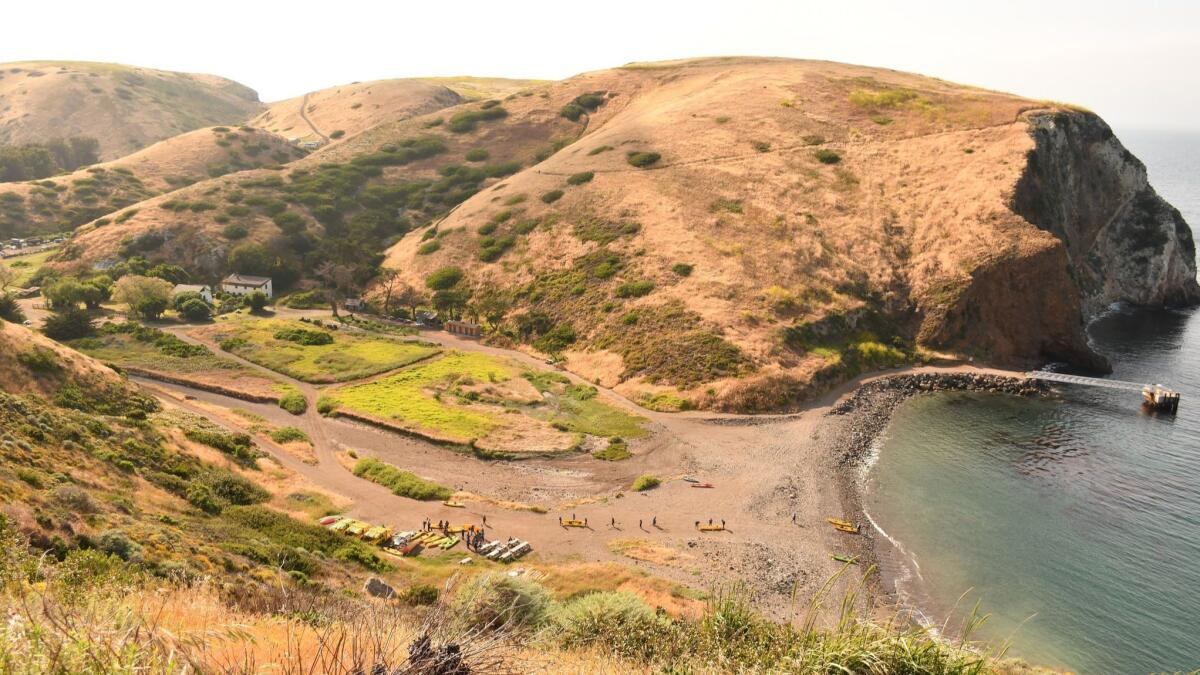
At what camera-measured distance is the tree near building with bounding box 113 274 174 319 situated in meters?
81.1

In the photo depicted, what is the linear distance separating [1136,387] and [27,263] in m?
153

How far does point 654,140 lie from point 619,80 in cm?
5710

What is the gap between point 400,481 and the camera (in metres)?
46.4

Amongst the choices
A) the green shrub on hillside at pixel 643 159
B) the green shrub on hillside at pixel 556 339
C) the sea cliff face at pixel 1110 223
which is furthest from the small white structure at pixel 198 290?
the sea cliff face at pixel 1110 223

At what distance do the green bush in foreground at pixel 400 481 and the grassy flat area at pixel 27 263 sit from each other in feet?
265

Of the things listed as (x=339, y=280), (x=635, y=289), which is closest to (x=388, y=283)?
(x=339, y=280)

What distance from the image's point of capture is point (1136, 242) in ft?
351

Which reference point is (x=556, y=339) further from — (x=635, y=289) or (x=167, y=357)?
(x=167, y=357)

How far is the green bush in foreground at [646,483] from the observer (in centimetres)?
4831

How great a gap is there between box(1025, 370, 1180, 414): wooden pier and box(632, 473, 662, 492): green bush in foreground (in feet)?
164

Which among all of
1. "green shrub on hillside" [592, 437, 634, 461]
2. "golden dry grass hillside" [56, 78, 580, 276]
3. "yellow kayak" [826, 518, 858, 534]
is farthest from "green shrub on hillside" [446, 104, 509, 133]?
"yellow kayak" [826, 518, 858, 534]

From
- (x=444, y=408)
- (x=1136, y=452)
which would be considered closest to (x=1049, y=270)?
(x=1136, y=452)

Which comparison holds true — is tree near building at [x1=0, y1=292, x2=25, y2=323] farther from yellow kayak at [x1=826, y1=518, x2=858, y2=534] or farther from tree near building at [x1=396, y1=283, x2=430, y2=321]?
yellow kayak at [x1=826, y1=518, x2=858, y2=534]

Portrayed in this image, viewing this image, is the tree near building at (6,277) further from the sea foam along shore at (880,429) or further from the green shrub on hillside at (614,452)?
the sea foam along shore at (880,429)
